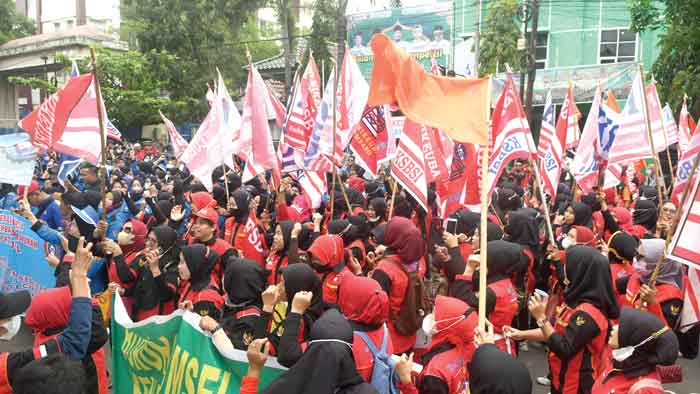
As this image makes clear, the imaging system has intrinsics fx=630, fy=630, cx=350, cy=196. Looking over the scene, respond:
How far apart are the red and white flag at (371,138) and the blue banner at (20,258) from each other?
4020mm

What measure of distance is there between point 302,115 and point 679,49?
11.4 m

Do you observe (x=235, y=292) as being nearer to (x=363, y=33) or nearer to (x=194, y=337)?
(x=194, y=337)

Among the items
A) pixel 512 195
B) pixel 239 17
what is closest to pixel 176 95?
pixel 239 17

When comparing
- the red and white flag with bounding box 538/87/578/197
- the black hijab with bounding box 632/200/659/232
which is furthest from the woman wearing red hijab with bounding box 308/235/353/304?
the black hijab with bounding box 632/200/659/232

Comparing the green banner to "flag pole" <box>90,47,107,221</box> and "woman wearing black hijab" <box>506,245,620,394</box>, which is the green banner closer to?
"flag pole" <box>90,47,107,221</box>

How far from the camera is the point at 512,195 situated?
9.03 m

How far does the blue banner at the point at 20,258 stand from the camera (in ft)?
22.2

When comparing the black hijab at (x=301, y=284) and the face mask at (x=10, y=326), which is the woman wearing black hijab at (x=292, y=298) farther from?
the face mask at (x=10, y=326)

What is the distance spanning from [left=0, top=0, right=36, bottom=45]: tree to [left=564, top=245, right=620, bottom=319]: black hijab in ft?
167

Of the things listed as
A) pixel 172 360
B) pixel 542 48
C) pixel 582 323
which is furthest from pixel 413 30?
pixel 172 360

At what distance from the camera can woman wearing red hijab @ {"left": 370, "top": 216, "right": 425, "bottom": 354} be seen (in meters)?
4.60

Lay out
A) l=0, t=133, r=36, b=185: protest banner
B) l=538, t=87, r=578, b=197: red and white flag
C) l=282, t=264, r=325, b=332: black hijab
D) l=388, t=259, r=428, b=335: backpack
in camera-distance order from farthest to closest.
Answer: l=538, t=87, r=578, b=197: red and white flag → l=0, t=133, r=36, b=185: protest banner → l=388, t=259, r=428, b=335: backpack → l=282, t=264, r=325, b=332: black hijab

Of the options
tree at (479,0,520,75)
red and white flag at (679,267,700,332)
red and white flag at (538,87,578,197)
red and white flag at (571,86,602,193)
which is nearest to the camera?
red and white flag at (679,267,700,332)

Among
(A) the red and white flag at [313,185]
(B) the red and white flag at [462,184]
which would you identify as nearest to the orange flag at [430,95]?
(B) the red and white flag at [462,184]
